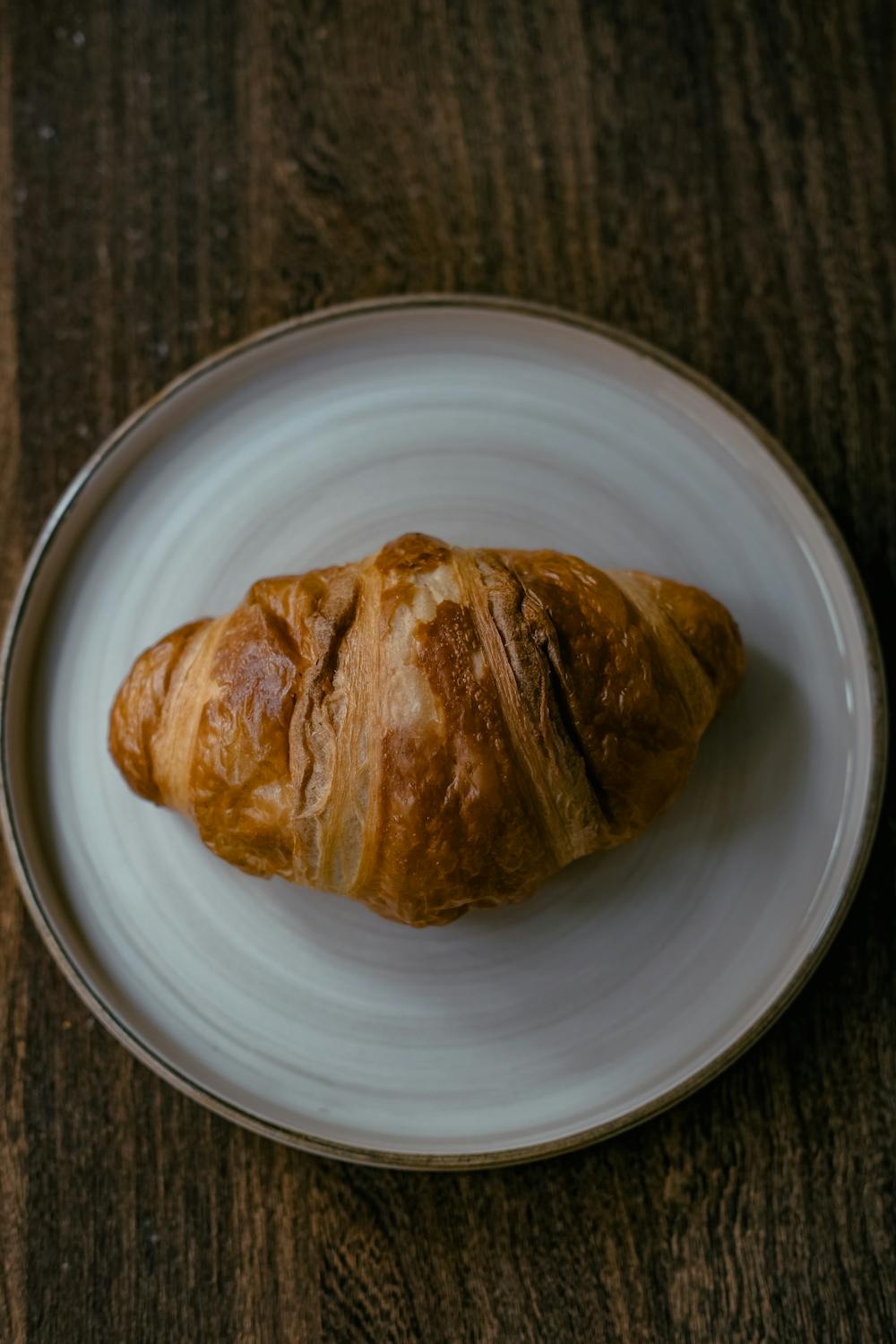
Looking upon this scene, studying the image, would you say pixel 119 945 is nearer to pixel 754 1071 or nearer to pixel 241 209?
pixel 754 1071

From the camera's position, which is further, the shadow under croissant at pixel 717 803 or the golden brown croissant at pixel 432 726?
the shadow under croissant at pixel 717 803

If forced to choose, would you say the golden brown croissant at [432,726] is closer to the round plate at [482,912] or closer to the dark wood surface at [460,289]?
the round plate at [482,912]

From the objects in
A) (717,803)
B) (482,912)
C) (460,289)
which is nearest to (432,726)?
(482,912)

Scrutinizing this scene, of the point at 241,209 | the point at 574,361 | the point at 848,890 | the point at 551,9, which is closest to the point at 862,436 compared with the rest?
the point at 574,361

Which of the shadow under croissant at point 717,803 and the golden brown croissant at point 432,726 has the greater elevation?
the golden brown croissant at point 432,726

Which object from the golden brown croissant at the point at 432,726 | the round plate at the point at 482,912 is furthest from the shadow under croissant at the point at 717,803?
the golden brown croissant at the point at 432,726

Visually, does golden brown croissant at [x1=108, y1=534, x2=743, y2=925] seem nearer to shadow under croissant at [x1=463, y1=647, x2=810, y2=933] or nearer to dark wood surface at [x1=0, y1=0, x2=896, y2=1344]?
shadow under croissant at [x1=463, y1=647, x2=810, y2=933]
